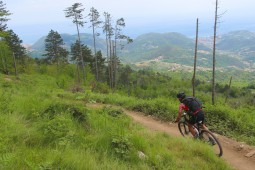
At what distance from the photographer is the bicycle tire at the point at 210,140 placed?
7.78 metres

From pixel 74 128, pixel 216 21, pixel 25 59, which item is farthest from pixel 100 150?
pixel 25 59

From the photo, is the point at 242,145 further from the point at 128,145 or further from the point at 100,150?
the point at 100,150

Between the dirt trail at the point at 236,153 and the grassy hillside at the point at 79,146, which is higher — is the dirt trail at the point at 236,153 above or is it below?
below

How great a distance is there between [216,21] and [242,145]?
16.4 meters

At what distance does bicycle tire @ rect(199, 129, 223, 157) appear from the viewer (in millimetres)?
7777

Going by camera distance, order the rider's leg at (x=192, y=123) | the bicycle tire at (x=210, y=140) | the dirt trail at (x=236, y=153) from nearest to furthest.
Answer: the bicycle tire at (x=210, y=140) < the dirt trail at (x=236, y=153) < the rider's leg at (x=192, y=123)

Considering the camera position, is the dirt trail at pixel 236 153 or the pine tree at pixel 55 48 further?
the pine tree at pixel 55 48

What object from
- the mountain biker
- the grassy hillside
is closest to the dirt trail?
the mountain biker

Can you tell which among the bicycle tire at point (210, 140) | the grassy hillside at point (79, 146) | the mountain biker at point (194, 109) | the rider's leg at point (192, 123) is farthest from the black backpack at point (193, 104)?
the grassy hillside at point (79, 146)

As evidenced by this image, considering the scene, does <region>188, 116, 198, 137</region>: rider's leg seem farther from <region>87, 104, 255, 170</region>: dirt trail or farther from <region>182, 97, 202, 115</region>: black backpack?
<region>87, 104, 255, 170</region>: dirt trail

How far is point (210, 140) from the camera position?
799cm

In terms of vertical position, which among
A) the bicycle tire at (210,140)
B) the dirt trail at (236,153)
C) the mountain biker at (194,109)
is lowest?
the dirt trail at (236,153)

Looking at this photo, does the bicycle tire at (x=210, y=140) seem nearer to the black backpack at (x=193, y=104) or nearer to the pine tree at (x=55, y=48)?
the black backpack at (x=193, y=104)

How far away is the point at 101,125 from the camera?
23.7 ft
